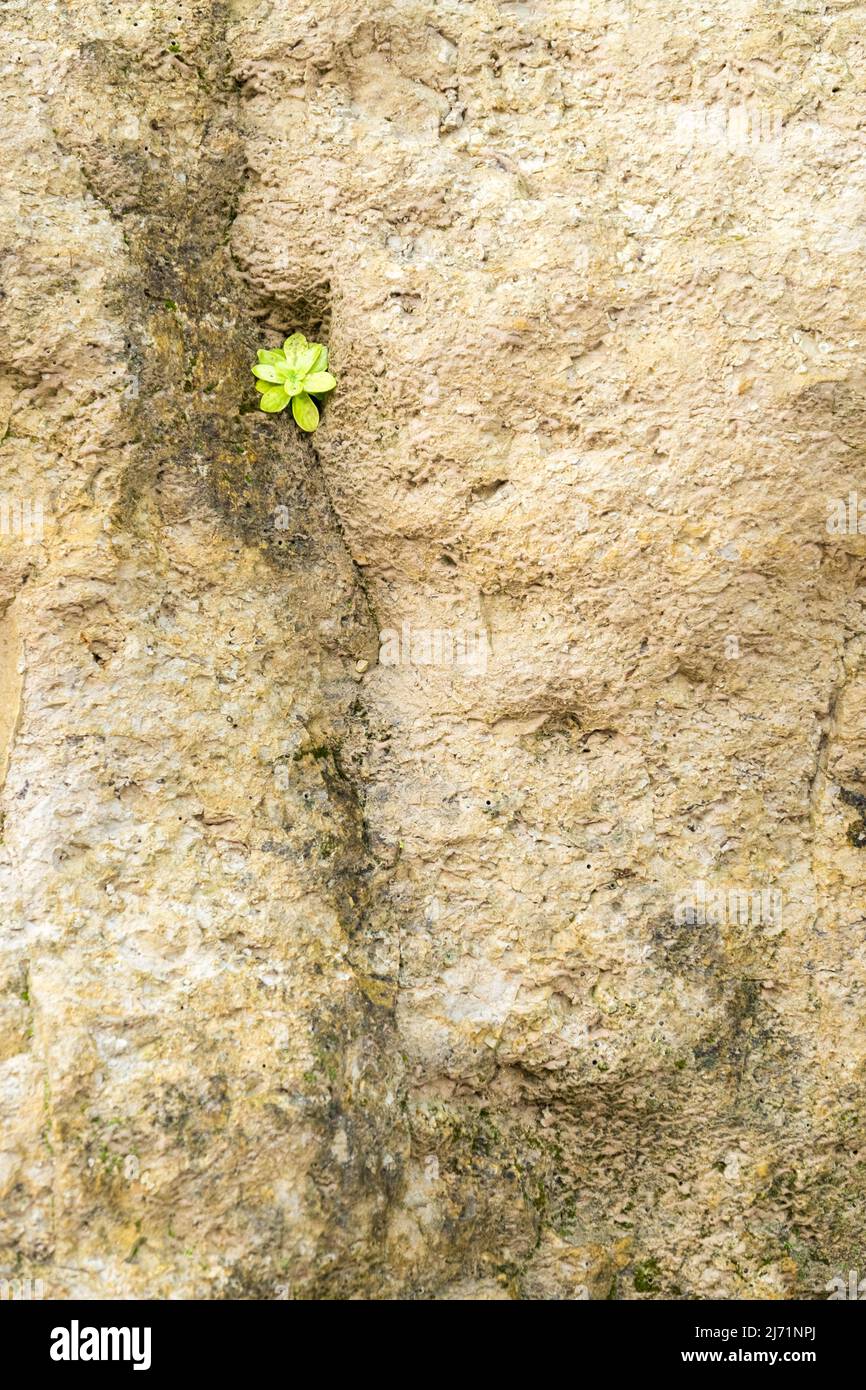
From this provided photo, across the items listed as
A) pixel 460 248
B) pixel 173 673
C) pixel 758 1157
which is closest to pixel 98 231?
pixel 460 248

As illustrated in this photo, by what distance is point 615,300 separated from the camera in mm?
2461

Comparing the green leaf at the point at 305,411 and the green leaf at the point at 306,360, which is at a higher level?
the green leaf at the point at 306,360

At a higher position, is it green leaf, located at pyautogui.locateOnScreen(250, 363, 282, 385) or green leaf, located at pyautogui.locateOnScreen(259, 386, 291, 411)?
green leaf, located at pyautogui.locateOnScreen(250, 363, 282, 385)

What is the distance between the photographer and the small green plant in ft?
8.50

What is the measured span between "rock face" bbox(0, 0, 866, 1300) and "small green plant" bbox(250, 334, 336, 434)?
0.06 meters

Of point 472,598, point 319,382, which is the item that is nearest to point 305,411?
point 319,382

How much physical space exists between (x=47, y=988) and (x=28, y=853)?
0.27m

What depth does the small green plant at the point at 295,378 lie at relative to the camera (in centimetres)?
259

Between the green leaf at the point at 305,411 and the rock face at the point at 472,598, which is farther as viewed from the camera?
the green leaf at the point at 305,411

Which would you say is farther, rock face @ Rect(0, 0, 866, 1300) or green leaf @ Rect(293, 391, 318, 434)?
green leaf @ Rect(293, 391, 318, 434)

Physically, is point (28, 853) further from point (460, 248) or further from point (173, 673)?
point (460, 248)

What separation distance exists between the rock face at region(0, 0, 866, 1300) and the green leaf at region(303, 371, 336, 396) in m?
0.06

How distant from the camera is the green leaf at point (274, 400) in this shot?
260 centimetres

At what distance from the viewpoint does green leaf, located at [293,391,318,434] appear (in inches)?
103
